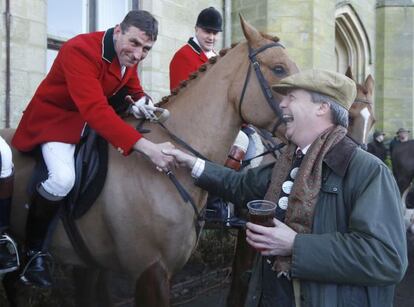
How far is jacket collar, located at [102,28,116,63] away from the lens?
2795 mm

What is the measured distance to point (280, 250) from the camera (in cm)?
165

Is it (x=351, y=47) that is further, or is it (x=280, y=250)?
(x=351, y=47)

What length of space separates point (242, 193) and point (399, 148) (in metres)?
7.64

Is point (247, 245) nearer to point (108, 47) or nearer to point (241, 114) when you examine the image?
point (241, 114)

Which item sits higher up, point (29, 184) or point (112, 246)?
point (29, 184)

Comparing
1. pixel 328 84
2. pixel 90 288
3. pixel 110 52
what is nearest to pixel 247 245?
pixel 90 288

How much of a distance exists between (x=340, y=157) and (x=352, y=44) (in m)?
13.5

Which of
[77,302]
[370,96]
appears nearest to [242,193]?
[77,302]

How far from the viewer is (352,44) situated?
14141mm

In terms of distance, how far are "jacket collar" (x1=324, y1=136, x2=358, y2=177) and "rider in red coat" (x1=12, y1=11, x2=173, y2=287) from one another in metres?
1.06

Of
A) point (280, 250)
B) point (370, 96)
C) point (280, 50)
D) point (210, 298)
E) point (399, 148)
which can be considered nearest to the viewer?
point (280, 250)

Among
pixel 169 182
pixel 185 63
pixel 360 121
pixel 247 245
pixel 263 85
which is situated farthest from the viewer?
pixel 360 121

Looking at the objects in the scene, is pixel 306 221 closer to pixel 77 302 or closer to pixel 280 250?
pixel 280 250

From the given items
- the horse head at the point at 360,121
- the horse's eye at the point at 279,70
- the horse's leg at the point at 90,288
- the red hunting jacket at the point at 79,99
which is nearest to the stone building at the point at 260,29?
the horse's leg at the point at 90,288
